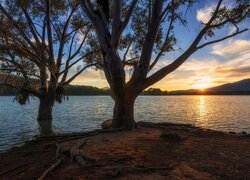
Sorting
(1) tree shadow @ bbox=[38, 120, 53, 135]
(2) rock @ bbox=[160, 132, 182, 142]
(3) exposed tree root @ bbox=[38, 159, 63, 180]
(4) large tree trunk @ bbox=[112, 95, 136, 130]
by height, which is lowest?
(1) tree shadow @ bbox=[38, 120, 53, 135]

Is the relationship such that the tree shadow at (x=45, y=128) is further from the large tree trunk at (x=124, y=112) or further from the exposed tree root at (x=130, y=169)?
the exposed tree root at (x=130, y=169)

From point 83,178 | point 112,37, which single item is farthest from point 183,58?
point 83,178

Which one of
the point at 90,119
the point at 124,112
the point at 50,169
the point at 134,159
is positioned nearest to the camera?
the point at 50,169

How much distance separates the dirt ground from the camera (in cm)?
618

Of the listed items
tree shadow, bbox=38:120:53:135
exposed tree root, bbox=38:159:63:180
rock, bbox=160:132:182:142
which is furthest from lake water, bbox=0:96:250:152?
rock, bbox=160:132:182:142

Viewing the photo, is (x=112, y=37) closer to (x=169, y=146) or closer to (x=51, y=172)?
(x=169, y=146)

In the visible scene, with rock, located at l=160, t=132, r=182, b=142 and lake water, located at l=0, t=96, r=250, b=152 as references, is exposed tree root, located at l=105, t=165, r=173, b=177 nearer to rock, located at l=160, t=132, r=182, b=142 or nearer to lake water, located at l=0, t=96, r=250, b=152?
rock, located at l=160, t=132, r=182, b=142

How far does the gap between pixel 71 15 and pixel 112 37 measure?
12.8 m

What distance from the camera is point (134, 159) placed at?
23.6 feet

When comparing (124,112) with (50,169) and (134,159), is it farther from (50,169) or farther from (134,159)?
(50,169)

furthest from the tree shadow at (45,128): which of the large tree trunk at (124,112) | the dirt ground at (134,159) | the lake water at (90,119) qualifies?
the dirt ground at (134,159)

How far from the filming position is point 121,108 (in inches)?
471

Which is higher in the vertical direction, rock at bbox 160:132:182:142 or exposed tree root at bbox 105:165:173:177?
rock at bbox 160:132:182:142

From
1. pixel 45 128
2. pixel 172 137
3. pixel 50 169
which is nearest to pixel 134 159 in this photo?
pixel 50 169
